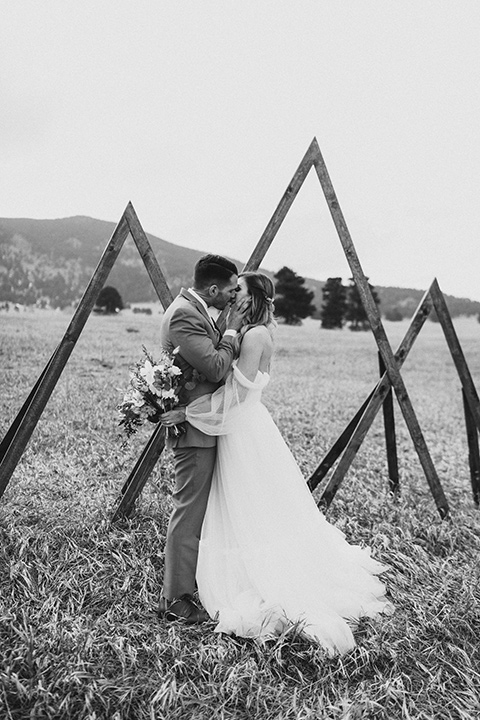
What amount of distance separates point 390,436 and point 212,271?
321 centimetres

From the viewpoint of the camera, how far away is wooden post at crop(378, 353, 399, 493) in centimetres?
554

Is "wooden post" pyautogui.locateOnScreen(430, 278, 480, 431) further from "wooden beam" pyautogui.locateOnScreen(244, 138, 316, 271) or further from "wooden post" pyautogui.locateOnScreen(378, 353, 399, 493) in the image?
"wooden beam" pyautogui.locateOnScreen(244, 138, 316, 271)

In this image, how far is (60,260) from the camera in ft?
35.4

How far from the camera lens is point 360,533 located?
191 inches

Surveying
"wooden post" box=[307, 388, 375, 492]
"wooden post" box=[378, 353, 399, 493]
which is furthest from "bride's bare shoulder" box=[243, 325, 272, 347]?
"wooden post" box=[378, 353, 399, 493]

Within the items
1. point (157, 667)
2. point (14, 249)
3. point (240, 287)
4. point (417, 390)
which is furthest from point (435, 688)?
point (417, 390)

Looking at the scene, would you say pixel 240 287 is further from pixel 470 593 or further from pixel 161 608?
pixel 470 593

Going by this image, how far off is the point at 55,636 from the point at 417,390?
1192cm

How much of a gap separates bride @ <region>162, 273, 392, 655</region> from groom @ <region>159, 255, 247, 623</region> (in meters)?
0.09

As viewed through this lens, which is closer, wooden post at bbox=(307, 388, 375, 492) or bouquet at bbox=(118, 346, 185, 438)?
bouquet at bbox=(118, 346, 185, 438)

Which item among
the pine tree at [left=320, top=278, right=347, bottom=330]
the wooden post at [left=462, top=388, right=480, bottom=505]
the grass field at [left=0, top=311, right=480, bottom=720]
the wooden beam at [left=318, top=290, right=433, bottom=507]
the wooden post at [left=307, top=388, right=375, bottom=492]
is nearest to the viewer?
the grass field at [left=0, top=311, right=480, bottom=720]

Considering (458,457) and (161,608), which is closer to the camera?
(161,608)

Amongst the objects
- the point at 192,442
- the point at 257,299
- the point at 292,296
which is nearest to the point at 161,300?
the point at 257,299

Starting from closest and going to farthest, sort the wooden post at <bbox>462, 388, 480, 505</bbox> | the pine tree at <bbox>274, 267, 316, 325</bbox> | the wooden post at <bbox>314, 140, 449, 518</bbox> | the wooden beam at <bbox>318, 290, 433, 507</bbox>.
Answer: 1. the wooden post at <bbox>314, 140, 449, 518</bbox>
2. the wooden beam at <bbox>318, 290, 433, 507</bbox>
3. the wooden post at <bbox>462, 388, 480, 505</bbox>
4. the pine tree at <bbox>274, 267, 316, 325</bbox>
